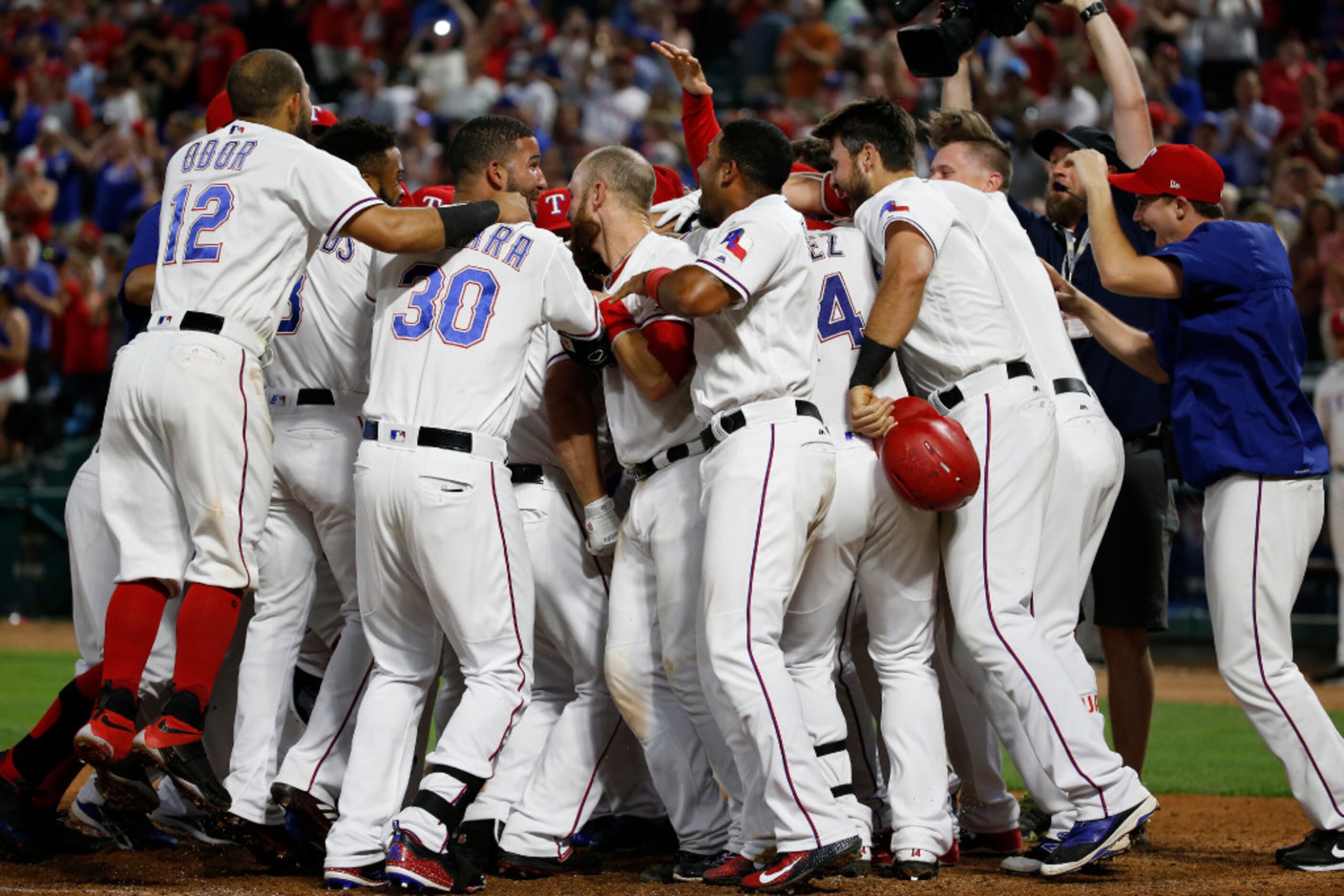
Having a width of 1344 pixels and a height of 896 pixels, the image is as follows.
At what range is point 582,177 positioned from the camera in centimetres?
515

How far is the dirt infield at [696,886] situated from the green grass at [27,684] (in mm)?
2354

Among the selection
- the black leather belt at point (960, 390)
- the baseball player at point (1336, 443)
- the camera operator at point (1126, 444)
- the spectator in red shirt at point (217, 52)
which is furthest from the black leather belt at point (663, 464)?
the spectator in red shirt at point (217, 52)

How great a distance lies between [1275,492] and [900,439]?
4.37 feet

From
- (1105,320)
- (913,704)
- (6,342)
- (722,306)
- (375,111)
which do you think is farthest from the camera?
(375,111)

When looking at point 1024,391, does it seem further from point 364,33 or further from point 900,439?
point 364,33

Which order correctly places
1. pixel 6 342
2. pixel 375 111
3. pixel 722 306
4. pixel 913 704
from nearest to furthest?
pixel 722 306
pixel 913 704
pixel 6 342
pixel 375 111

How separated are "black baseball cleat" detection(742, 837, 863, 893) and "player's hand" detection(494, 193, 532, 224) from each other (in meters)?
2.22

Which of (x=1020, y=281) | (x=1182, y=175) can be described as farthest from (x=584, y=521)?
(x=1182, y=175)

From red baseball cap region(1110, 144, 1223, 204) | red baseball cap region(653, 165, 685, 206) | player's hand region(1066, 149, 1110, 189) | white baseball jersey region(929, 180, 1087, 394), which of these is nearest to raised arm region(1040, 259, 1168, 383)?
white baseball jersey region(929, 180, 1087, 394)

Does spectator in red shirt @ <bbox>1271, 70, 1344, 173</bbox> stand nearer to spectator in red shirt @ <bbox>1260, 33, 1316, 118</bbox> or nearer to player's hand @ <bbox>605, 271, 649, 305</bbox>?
spectator in red shirt @ <bbox>1260, 33, 1316, 118</bbox>

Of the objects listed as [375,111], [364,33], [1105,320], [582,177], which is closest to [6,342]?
[375,111]

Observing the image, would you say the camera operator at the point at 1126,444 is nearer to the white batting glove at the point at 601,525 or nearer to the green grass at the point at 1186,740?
the green grass at the point at 1186,740

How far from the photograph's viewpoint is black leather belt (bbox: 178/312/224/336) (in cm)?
475

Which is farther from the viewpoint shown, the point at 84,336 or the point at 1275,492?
the point at 84,336
